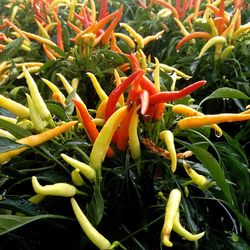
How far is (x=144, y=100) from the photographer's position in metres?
0.87

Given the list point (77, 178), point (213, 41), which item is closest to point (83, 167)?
point (77, 178)

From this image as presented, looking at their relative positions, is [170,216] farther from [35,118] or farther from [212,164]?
[35,118]

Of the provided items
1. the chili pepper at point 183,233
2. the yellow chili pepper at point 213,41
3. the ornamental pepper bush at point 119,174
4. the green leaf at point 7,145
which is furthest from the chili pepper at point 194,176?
the yellow chili pepper at point 213,41

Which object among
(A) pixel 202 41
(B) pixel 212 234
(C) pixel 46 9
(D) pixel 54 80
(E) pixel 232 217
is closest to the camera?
(B) pixel 212 234

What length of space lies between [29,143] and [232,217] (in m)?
0.53

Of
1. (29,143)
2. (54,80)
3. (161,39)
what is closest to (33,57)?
(54,80)

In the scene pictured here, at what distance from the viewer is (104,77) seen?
149cm

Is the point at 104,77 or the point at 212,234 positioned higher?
the point at 104,77

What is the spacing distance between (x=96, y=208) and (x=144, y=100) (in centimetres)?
21

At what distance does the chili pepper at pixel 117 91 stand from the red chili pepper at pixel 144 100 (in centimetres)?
3

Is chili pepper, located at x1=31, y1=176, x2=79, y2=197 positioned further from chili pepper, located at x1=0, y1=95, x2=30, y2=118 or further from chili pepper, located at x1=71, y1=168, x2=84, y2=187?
chili pepper, located at x1=0, y1=95, x2=30, y2=118

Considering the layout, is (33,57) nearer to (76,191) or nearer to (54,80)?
(54,80)

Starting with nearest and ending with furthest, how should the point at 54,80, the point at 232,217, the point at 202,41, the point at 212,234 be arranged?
1. the point at 212,234
2. the point at 232,217
3. the point at 54,80
4. the point at 202,41

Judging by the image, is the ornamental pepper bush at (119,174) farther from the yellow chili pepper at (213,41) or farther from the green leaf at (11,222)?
the yellow chili pepper at (213,41)
